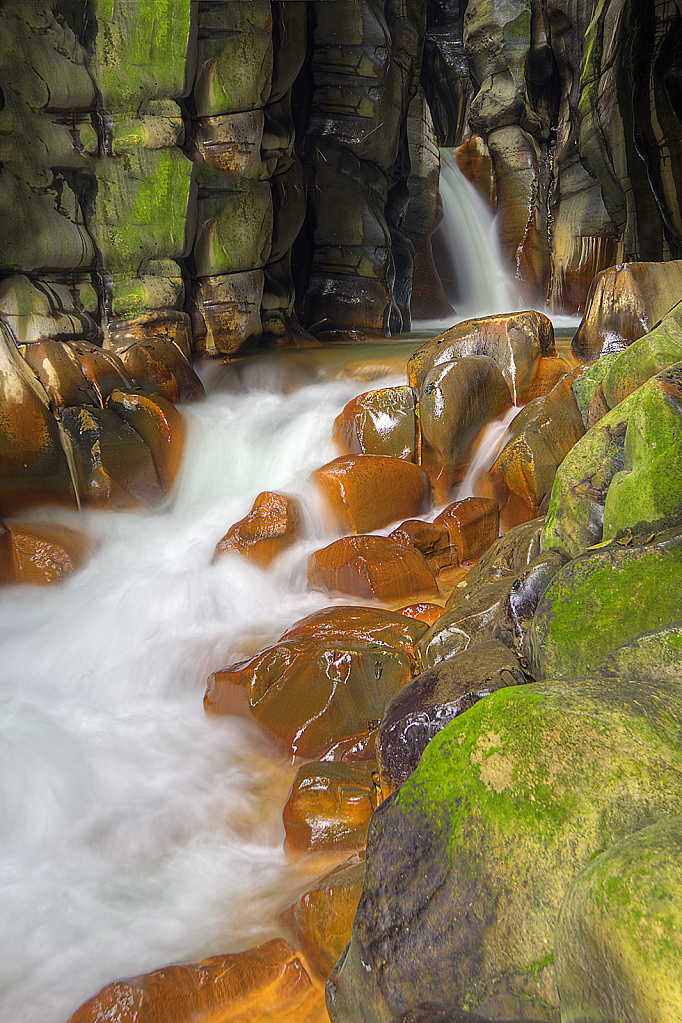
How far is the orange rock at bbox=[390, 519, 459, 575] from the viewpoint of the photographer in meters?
5.38

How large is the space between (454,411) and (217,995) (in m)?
4.76

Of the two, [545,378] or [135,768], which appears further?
[545,378]

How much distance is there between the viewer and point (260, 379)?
8727mm

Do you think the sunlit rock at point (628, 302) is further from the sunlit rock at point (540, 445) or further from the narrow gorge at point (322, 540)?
the sunlit rock at point (540, 445)

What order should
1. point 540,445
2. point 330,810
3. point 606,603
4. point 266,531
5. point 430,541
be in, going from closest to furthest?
1. point 606,603
2. point 330,810
3. point 540,445
4. point 430,541
5. point 266,531

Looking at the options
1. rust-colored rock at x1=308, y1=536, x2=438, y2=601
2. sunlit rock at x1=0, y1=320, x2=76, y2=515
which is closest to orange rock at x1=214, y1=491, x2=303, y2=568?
rust-colored rock at x1=308, y1=536, x2=438, y2=601

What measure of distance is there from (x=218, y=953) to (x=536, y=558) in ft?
6.82

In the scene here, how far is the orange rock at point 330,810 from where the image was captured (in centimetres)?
286

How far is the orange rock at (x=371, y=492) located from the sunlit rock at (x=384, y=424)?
1.04 ft

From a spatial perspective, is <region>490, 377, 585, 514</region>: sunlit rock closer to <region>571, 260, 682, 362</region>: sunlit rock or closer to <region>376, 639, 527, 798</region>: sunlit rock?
<region>571, 260, 682, 362</region>: sunlit rock

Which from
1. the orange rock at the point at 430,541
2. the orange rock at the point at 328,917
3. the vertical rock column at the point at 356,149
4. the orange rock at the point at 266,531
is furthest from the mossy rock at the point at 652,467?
the vertical rock column at the point at 356,149

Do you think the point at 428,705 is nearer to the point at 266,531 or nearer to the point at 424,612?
the point at 424,612

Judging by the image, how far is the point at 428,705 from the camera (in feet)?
8.66

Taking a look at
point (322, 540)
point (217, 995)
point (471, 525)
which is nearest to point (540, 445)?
point (471, 525)
